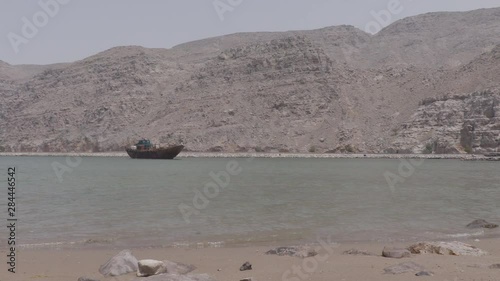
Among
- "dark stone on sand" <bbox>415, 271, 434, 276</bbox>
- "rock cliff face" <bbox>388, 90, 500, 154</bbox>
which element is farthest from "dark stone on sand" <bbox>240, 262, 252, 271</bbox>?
"rock cliff face" <bbox>388, 90, 500, 154</bbox>

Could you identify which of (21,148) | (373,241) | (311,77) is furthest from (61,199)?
(21,148)

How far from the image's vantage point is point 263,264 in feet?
33.4

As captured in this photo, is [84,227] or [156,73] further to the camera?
[156,73]

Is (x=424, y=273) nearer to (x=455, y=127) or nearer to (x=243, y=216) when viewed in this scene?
(x=243, y=216)

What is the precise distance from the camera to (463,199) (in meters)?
24.9

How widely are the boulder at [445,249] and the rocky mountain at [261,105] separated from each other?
86.1 m

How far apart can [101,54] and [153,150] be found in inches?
2981

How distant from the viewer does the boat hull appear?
95.5 m

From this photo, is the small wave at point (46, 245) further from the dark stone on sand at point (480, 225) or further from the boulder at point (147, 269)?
the dark stone on sand at point (480, 225)

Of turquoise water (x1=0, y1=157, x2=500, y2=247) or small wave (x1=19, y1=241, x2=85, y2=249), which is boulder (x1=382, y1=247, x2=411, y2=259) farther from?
small wave (x1=19, y1=241, x2=85, y2=249)

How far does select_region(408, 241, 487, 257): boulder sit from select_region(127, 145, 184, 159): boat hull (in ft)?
280

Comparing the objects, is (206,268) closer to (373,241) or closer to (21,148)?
(373,241)

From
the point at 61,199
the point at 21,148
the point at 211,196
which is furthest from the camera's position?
the point at 21,148

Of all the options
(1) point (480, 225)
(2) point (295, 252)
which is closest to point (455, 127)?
(1) point (480, 225)
